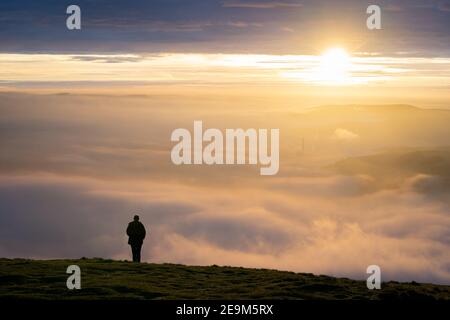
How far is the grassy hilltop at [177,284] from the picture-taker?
123 ft

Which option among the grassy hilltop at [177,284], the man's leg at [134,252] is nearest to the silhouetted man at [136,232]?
the man's leg at [134,252]

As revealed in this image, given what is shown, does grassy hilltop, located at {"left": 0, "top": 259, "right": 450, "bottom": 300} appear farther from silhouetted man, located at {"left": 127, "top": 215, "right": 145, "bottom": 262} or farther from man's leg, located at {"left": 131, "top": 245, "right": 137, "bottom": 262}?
silhouetted man, located at {"left": 127, "top": 215, "right": 145, "bottom": 262}

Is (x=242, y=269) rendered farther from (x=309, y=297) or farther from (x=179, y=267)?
(x=309, y=297)

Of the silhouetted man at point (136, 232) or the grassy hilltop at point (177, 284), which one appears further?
the silhouetted man at point (136, 232)

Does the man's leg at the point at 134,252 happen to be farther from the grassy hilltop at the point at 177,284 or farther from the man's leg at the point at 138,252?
the grassy hilltop at the point at 177,284

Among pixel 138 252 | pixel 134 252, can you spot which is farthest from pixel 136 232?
pixel 134 252

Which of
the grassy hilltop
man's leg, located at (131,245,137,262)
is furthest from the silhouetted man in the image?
the grassy hilltop

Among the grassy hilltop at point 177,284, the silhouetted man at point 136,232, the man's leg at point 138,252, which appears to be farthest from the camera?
the man's leg at point 138,252

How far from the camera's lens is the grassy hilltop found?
1479 inches

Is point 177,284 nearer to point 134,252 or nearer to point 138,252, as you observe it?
point 138,252

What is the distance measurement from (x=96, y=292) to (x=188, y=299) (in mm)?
4264
